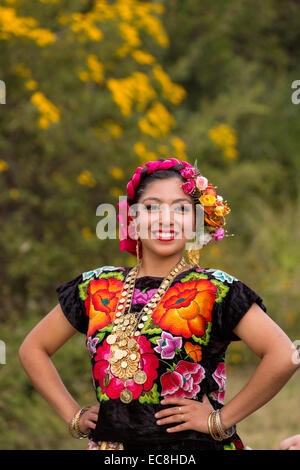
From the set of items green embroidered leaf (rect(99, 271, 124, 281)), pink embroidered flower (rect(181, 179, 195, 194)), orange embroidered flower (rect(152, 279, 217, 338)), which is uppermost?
pink embroidered flower (rect(181, 179, 195, 194))

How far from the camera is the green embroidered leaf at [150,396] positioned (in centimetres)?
234

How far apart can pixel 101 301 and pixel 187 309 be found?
327mm

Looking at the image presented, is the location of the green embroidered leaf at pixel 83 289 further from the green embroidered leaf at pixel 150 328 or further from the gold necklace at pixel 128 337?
the green embroidered leaf at pixel 150 328

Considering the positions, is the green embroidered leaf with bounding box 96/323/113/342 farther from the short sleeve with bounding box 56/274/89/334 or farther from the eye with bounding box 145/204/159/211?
the eye with bounding box 145/204/159/211

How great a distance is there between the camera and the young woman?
232 centimetres

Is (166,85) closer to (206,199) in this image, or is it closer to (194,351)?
(206,199)

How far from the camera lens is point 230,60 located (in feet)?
35.3

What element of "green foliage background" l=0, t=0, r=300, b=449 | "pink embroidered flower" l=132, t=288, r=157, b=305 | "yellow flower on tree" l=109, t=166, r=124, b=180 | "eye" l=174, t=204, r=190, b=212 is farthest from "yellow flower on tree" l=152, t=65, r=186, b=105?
"pink embroidered flower" l=132, t=288, r=157, b=305

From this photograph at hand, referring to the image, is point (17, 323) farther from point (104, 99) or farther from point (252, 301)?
point (252, 301)

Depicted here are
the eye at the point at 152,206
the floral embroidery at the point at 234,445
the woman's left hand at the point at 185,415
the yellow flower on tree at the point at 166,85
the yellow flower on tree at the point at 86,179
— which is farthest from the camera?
the yellow flower on tree at the point at 166,85

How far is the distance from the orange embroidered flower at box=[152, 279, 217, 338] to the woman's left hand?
0.21 metres

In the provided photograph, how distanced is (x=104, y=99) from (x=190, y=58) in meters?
4.26

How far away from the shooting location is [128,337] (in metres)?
2.42

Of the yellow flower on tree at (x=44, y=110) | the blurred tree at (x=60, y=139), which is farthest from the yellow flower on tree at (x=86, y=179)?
the yellow flower on tree at (x=44, y=110)
